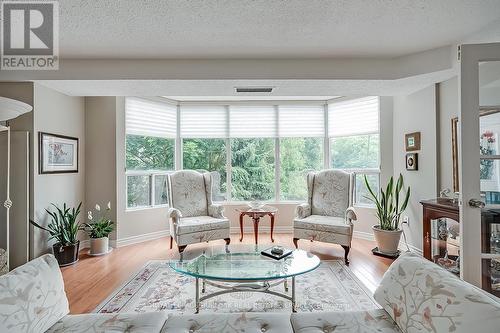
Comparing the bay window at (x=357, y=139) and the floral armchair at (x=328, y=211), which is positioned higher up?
the bay window at (x=357, y=139)

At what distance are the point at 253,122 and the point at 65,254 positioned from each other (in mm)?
3249

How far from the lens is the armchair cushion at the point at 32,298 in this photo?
98cm

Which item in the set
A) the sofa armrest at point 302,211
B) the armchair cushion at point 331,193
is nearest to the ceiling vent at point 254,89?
the armchair cushion at point 331,193

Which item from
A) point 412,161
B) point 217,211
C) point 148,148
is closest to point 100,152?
point 148,148

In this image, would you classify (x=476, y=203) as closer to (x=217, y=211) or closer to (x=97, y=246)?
(x=217, y=211)

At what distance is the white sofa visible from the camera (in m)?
0.94

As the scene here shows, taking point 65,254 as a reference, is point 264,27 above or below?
above

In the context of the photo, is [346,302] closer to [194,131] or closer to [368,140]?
[368,140]

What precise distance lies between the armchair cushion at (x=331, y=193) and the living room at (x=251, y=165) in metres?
0.02

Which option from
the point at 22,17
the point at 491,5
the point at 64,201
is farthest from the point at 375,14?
the point at 64,201

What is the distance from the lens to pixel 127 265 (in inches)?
118

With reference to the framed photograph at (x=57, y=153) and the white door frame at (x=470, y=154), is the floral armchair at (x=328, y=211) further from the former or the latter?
the framed photograph at (x=57, y=153)
